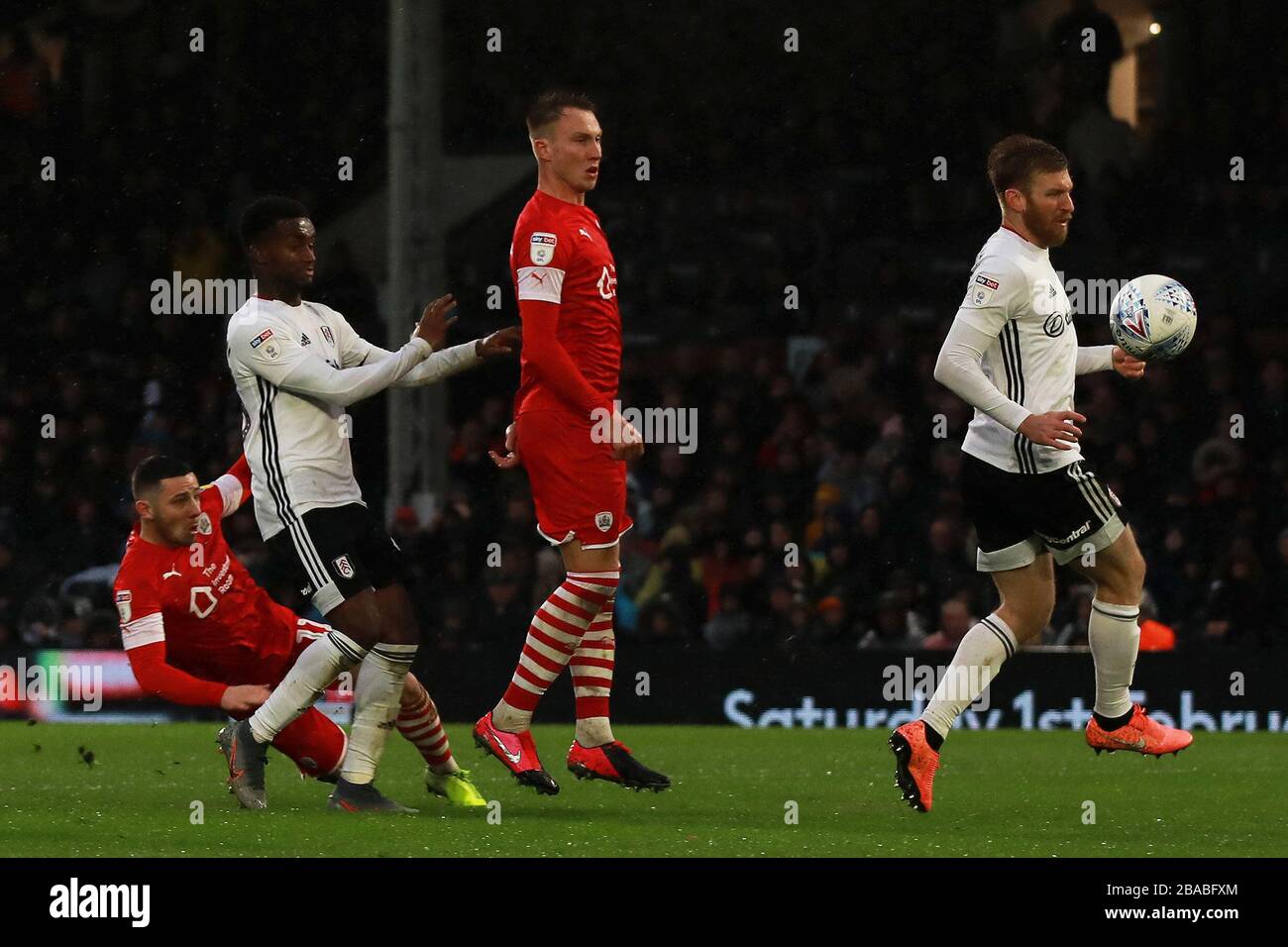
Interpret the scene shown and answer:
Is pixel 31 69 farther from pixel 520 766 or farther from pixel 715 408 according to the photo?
pixel 520 766

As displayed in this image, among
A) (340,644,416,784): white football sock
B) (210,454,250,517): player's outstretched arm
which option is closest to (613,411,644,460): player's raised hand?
(340,644,416,784): white football sock

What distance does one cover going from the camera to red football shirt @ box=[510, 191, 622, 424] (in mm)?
6566

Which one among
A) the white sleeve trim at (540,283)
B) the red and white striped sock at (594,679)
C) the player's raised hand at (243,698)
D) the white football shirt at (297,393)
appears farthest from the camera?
the red and white striped sock at (594,679)

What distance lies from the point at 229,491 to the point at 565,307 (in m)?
1.25

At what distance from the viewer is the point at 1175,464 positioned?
12961 millimetres

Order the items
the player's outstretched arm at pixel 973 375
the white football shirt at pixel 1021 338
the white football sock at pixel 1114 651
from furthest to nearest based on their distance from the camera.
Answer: the white football sock at pixel 1114 651 → the white football shirt at pixel 1021 338 → the player's outstretched arm at pixel 973 375

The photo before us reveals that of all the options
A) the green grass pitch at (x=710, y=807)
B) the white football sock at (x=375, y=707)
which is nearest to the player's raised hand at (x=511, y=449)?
the white football sock at (x=375, y=707)

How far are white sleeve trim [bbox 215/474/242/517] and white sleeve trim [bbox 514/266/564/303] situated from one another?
1162 mm

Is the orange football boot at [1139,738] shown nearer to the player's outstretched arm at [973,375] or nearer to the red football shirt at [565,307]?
the player's outstretched arm at [973,375]

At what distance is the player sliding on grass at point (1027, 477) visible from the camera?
20.4 ft

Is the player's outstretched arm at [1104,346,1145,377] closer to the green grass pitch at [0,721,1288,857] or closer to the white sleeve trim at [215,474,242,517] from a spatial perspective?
the green grass pitch at [0,721,1288,857]

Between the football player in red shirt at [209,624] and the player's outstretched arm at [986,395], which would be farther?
the football player in red shirt at [209,624]

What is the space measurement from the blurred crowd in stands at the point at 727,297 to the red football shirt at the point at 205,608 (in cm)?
488
